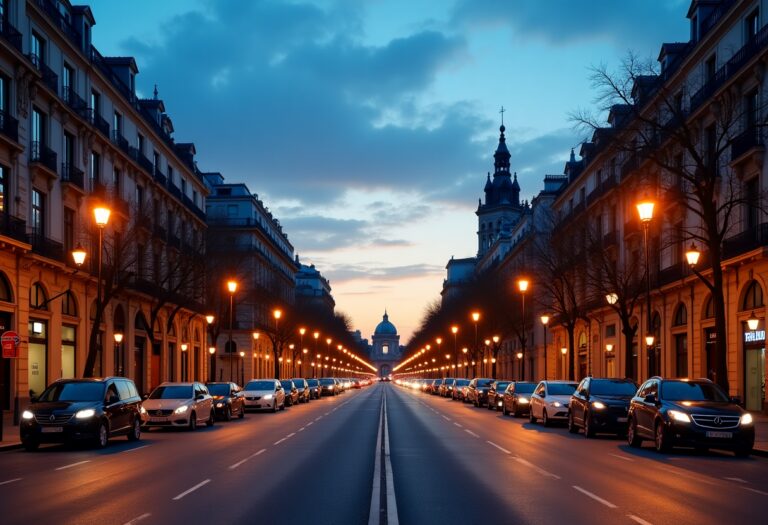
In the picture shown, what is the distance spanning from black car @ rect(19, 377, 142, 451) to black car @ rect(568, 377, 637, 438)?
1304 cm

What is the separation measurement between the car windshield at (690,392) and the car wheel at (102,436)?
45.0 ft

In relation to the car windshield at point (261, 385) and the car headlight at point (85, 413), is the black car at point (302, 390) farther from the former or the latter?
the car headlight at point (85, 413)

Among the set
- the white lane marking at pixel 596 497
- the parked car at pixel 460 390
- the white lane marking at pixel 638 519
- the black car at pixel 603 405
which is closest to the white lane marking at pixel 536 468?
the white lane marking at pixel 596 497

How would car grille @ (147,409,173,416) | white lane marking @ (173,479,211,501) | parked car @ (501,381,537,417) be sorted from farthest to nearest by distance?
parked car @ (501,381,537,417)
car grille @ (147,409,173,416)
white lane marking @ (173,479,211,501)

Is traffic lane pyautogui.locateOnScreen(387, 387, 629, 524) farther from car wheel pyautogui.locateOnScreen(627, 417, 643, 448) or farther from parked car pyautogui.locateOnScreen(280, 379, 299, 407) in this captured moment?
parked car pyautogui.locateOnScreen(280, 379, 299, 407)

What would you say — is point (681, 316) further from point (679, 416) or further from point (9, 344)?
point (9, 344)

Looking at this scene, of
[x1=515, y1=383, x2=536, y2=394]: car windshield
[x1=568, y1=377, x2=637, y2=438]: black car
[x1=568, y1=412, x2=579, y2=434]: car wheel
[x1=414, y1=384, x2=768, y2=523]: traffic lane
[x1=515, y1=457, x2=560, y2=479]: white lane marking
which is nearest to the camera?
[x1=414, y1=384, x2=768, y2=523]: traffic lane

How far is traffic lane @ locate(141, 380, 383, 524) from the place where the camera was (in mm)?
11078

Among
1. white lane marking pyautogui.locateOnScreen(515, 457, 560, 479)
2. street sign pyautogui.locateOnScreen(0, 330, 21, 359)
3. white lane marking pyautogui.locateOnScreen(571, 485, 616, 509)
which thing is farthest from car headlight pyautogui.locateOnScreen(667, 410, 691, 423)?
street sign pyautogui.locateOnScreen(0, 330, 21, 359)

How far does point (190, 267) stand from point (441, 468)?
3237 cm

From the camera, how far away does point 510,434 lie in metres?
28.0

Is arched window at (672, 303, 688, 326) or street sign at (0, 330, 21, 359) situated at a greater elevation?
arched window at (672, 303, 688, 326)

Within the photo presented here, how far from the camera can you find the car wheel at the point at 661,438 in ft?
69.4

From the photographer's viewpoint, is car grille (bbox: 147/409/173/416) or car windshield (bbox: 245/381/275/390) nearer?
car grille (bbox: 147/409/173/416)
